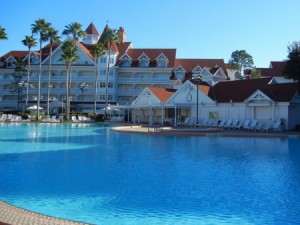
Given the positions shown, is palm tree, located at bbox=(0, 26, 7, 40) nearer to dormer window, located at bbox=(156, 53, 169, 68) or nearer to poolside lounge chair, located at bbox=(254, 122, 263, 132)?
poolside lounge chair, located at bbox=(254, 122, 263, 132)

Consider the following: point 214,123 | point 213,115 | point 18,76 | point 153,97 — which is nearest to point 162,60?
point 153,97

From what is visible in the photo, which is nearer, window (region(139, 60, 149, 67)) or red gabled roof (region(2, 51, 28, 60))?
window (region(139, 60, 149, 67))

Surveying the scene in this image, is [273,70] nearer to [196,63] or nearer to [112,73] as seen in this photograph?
[196,63]

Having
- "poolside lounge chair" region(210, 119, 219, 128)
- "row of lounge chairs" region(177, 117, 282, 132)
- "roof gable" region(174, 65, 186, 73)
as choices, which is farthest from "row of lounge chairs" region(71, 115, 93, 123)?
"roof gable" region(174, 65, 186, 73)

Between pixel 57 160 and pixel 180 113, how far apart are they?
34916 mm

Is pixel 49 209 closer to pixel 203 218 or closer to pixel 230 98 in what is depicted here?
pixel 203 218

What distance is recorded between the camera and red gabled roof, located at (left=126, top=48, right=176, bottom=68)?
70.8m

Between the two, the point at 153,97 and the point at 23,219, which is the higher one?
the point at 153,97

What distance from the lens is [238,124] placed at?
120 ft

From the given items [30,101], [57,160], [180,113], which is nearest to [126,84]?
[30,101]

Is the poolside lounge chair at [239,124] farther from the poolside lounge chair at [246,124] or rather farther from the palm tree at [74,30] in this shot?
the palm tree at [74,30]

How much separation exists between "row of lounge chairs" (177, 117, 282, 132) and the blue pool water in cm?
1721

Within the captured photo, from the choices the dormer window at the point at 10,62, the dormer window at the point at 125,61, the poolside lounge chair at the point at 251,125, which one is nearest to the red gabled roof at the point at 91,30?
the dormer window at the point at 125,61

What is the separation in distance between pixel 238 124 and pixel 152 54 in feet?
127
